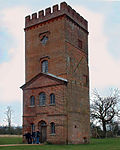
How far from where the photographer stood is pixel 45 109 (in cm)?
2644

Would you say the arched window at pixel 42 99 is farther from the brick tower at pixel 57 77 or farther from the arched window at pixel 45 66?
the arched window at pixel 45 66

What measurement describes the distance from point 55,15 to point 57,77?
23.0 ft

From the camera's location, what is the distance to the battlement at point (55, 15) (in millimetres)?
27750

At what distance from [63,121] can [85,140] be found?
16.4 ft

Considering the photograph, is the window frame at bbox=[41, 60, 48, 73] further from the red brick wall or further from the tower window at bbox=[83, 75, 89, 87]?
the tower window at bbox=[83, 75, 89, 87]

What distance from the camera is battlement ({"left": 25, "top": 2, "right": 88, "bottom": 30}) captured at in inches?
1093

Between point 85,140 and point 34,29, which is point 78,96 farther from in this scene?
point 34,29

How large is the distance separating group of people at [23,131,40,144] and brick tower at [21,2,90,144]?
0.91 meters

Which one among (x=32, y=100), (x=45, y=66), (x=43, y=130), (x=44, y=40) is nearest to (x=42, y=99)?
(x=32, y=100)

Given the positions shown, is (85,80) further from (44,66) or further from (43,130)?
(43,130)

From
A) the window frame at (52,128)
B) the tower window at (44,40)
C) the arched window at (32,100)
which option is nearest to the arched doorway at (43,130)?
the window frame at (52,128)

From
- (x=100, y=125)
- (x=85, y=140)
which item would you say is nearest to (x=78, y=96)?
(x=85, y=140)

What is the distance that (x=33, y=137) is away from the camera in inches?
1024

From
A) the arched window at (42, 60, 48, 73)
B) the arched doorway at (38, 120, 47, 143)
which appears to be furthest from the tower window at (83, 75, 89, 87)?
the arched doorway at (38, 120, 47, 143)
